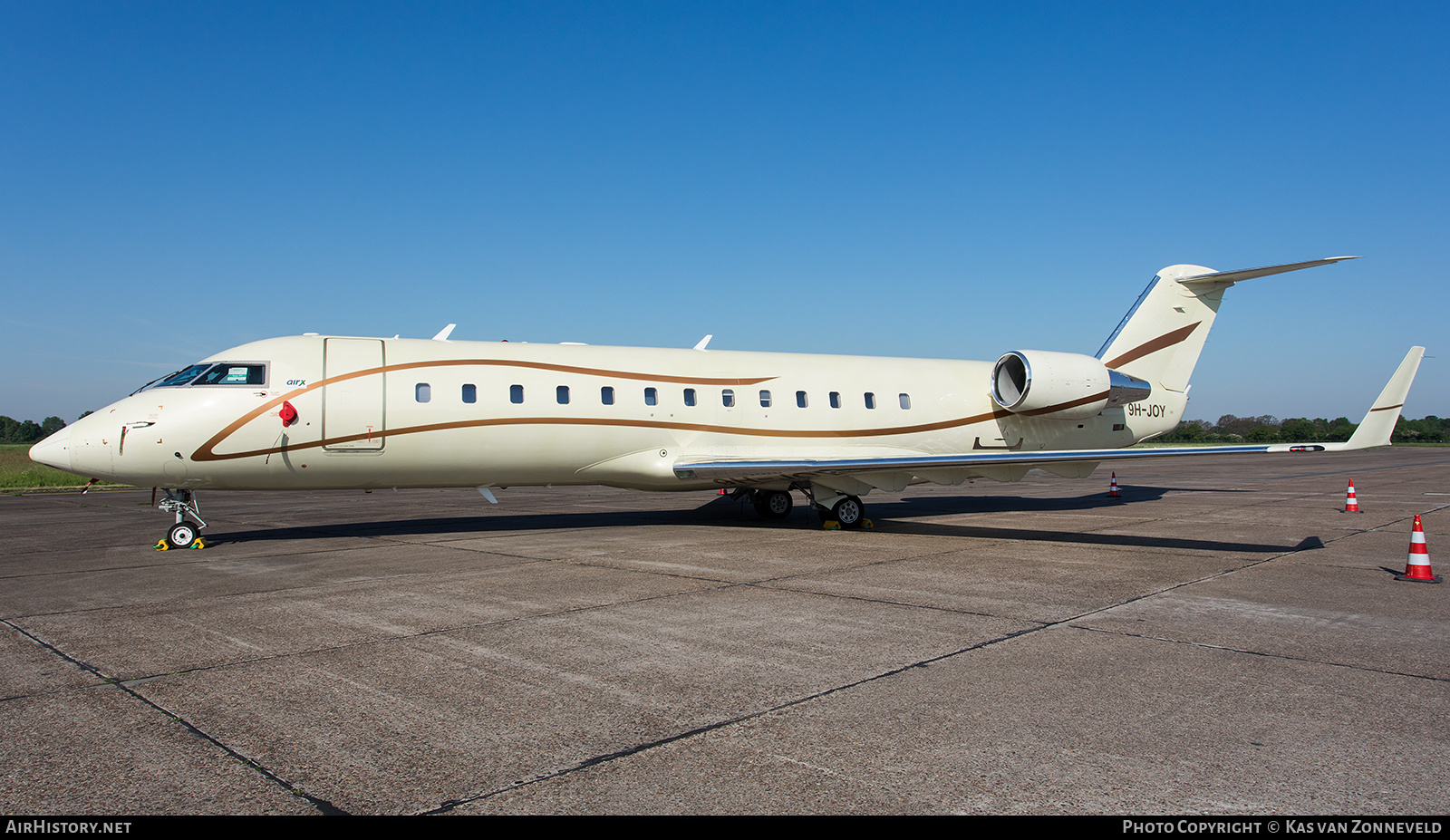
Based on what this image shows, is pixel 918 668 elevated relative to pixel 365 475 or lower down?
lower down

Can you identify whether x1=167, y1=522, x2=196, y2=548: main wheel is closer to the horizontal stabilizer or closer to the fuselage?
the fuselage

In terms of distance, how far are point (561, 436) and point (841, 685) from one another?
854cm

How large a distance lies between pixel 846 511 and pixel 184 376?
1002 cm

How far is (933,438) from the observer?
1577 cm

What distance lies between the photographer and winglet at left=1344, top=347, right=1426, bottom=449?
1066cm

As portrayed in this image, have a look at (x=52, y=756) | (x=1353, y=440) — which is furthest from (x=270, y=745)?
(x=1353, y=440)

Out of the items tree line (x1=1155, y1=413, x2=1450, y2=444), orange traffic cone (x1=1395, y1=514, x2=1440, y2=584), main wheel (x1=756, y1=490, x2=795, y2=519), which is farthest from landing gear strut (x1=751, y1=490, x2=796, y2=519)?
tree line (x1=1155, y1=413, x2=1450, y2=444)

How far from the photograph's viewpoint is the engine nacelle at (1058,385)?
1573cm

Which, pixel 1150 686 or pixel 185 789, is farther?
pixel 1150 686

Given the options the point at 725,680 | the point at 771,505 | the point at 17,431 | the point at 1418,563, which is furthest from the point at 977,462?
the point at 17,431

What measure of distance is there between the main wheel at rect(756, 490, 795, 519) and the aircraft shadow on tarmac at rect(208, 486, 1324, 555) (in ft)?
0.76

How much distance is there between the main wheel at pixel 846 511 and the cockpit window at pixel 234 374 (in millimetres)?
8789
